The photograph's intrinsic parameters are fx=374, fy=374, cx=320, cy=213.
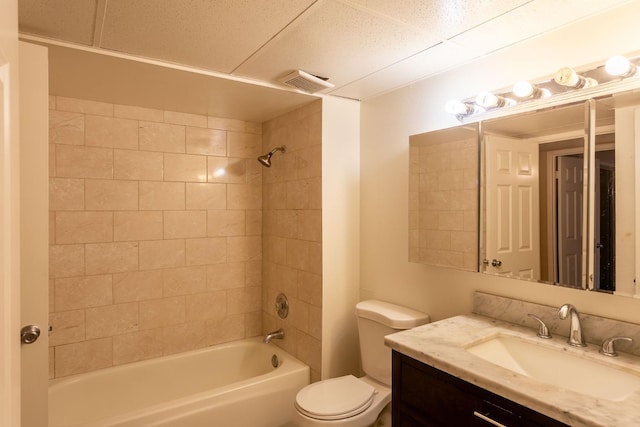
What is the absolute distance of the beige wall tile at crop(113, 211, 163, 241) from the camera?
2524 mm

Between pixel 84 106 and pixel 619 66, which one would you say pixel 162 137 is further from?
pixel 619 66

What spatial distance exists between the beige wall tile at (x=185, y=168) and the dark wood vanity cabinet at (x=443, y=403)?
1946 millimetres

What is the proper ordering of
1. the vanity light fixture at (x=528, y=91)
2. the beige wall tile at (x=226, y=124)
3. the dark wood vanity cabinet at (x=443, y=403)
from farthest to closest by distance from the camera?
the beige wall tile at (x=226, y=124) < the vanity light fixture at (x=528, y=91) < the dark wood vanity cabinet at (x=443, y=403)

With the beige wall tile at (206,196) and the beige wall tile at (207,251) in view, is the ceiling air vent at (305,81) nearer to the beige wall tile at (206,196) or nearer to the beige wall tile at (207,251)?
the beige wall tile at (206,196)

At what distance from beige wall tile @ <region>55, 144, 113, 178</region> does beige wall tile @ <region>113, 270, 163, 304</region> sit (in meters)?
0.69

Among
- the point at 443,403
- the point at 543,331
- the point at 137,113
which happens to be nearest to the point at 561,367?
the point at 543,331

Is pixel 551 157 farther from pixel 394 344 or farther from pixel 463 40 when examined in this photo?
A: pixel 394 344

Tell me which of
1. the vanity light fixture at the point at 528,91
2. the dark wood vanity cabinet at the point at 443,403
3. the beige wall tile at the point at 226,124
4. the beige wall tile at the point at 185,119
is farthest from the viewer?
the beige wall tile at the point at 226,124

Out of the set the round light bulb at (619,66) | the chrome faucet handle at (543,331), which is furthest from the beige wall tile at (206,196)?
the round light bulb at (619,66)

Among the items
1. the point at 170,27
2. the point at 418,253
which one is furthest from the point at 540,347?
the point at 170,27

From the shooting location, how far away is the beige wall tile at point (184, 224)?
8.84 ft

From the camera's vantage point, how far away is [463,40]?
1.65 metres

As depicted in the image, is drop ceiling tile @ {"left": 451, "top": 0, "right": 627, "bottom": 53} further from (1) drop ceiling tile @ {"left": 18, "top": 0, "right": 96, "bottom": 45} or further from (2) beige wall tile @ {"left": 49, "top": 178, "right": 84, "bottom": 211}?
(2) beige wall tile @ {"left": 49, "top": 178, "right": 84, "bottom": 211}

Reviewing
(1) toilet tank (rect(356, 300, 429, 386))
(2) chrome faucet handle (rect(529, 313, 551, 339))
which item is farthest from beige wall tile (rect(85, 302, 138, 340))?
(2) chrome faucet handle (rect(529, 313, 551, 339))
